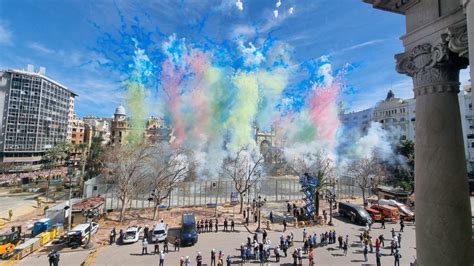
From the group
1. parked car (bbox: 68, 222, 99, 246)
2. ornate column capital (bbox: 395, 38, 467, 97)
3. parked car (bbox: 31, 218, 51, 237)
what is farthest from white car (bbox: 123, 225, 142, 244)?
ornate column capital (bbox: 395, 38, 467, 97)

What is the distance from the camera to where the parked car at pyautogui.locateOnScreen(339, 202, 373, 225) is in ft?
89.0

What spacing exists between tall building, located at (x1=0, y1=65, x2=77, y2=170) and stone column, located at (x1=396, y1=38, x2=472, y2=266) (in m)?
90.7

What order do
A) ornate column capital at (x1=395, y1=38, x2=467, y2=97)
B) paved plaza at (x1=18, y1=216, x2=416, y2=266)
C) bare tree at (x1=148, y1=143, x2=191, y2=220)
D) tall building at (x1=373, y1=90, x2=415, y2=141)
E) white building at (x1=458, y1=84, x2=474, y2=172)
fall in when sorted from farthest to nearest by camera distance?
tall building at (x1=373, y1=90, x2=415, y2=141) < white building at (x1=458, y1=84, x2=474, y2=172) < bare tree at (x1=148, y1=143, x2=191, y2=220) < paved plaza at (x1=18, y1=216, x2=416, y2=266) < ornate column capital at (x1=395, y1=38, x2=467, y2=97)

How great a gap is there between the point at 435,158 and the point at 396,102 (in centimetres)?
8402

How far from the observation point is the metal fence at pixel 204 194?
36062mm

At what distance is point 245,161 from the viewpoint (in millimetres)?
48375

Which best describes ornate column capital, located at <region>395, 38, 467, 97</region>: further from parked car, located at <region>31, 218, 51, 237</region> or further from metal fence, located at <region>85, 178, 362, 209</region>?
parked car, located at <region>31, 218, 51, 237</region>

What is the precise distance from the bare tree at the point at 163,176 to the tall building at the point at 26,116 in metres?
51.7

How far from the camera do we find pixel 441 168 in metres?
6.52

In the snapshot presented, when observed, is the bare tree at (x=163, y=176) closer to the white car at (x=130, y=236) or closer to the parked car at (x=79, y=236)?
the white car at (x=130, y=236)

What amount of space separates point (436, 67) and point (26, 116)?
9541 cm

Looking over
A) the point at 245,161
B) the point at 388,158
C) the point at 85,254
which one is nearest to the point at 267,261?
the point at 85,254

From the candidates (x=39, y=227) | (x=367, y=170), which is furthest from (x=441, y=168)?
(x=367, y=170)

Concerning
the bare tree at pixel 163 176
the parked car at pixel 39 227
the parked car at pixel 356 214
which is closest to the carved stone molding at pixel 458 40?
the parked car at pixel 356 214
